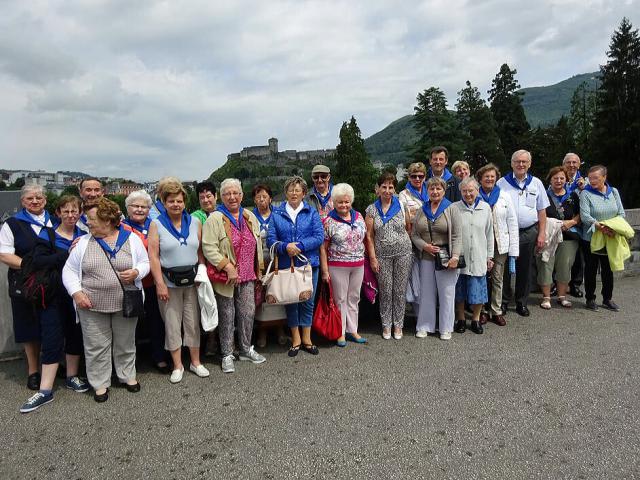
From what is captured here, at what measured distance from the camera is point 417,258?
487 centimetres

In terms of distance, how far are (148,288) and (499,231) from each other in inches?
162

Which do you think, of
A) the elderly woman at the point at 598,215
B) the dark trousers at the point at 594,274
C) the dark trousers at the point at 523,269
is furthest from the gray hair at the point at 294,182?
the dark trousers at the point at 594,274

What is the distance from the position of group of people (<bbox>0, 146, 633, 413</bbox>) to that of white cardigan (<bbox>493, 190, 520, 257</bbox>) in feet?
0.05

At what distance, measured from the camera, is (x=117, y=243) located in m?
3.52

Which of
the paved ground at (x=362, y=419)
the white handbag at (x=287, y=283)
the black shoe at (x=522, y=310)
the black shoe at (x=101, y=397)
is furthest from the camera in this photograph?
the black shoe at (x=522, y=310)

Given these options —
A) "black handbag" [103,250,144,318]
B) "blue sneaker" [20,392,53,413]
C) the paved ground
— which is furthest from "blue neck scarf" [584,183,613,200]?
"blue sneaker" [20,392,53,413]

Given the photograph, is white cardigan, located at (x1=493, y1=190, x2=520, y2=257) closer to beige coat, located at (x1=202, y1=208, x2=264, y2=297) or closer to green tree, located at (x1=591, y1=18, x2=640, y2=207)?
beige coat, located at (x1=202, y1=208, x2=264, y2=297)

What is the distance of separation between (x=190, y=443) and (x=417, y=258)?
3.16m

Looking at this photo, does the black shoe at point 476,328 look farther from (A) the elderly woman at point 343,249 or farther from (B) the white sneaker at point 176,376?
(B) the white sneaker at point 176,376

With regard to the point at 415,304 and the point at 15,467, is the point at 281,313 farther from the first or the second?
the point at 15,467

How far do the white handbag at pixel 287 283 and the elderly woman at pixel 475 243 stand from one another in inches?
76.5

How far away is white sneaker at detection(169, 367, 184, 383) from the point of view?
382 cm

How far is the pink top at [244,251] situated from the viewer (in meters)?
4.05

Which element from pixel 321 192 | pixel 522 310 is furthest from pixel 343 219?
pixel 522 310
